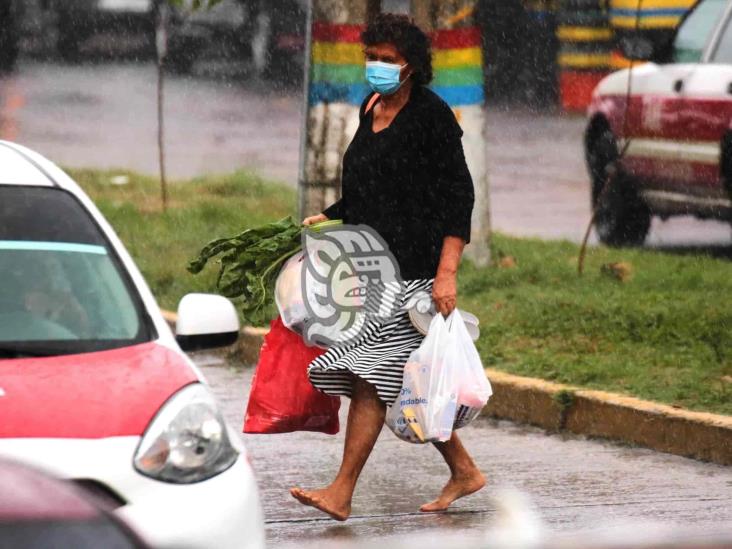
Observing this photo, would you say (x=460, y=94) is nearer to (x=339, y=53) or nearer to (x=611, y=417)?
(x=339, y=53)

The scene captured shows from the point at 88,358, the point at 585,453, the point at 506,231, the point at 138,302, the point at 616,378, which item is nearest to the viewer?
the point at 88,358

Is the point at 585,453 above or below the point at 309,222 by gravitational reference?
below

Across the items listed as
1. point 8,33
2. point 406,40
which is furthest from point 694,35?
point 8,33

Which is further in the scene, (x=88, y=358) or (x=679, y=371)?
(x=679, y=371)

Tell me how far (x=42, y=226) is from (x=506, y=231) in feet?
29.9

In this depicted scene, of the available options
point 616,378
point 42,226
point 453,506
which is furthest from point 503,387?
point 42,226

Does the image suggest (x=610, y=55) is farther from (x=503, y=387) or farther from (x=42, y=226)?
(x=42, y=226)

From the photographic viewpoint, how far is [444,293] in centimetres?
675

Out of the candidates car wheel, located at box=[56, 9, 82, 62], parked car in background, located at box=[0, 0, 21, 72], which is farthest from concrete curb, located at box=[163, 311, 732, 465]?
car wheel, located at box=[56, 9, 82, 62]

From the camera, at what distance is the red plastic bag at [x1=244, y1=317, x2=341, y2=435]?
6.94 meters

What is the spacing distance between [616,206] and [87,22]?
16191 mm

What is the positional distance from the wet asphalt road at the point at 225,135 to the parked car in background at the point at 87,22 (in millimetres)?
498

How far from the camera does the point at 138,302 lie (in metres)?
5.55

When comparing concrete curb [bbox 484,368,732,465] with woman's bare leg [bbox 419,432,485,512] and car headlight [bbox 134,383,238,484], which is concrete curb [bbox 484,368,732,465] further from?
car headlight [bbox 134,383,238,484]
